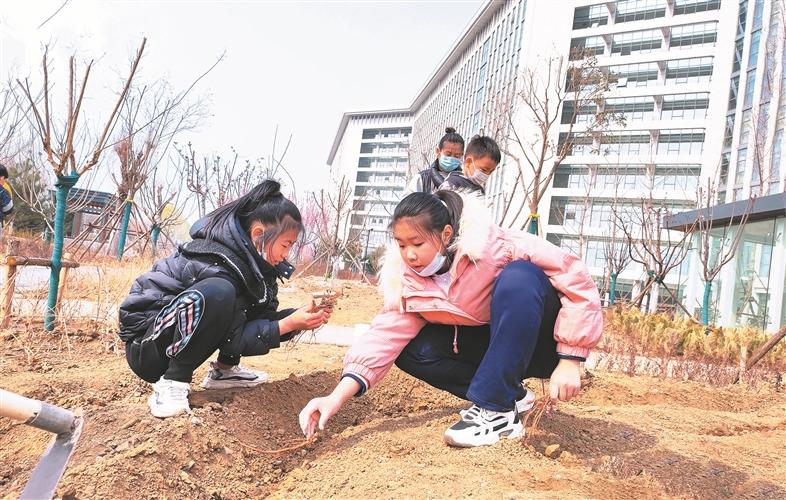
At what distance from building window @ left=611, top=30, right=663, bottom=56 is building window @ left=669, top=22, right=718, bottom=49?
0.80 metres

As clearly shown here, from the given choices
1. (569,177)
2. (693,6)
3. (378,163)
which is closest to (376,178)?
(378,163)

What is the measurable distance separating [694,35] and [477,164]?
3659cm

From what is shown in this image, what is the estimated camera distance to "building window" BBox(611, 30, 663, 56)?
3459 cm

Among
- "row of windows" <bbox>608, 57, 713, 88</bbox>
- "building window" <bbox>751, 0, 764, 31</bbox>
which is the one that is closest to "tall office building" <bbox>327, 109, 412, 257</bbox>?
"row of windows" <bbox>608, 57, 713, 88</bbox>

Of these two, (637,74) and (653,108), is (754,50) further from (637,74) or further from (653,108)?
(637,74)

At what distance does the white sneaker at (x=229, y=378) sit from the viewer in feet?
7.88

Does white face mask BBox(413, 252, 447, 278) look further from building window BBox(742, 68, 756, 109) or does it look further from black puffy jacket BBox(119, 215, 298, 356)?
building window BBox(742, 68, 756, 109)

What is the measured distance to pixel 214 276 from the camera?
209cm

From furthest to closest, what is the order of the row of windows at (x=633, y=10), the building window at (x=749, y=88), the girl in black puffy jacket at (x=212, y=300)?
the row of windows at (x=633, y=10), the building window at (x=749, y=88), the girl in black puffy jacket at (x=212, y=300)

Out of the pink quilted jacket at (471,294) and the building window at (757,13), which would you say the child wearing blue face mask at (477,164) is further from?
the building window at (757,13)

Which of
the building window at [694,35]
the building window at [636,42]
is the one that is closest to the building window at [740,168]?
the building window at [694,35]

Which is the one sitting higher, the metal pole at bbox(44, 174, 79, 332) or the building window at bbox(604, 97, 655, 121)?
the building window at bbox(604, 97, 655, 121)

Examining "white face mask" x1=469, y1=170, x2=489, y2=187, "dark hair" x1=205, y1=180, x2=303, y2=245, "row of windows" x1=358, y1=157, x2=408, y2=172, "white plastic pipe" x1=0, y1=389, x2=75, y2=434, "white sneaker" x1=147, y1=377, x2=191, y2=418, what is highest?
"row of windows" x1=358, y1=157, x2=408, y2=172

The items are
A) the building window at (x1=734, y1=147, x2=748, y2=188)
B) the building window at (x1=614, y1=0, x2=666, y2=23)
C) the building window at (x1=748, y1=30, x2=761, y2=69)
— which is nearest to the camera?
the building window at (x1=734, y1=147, x2=748, y2=188)
